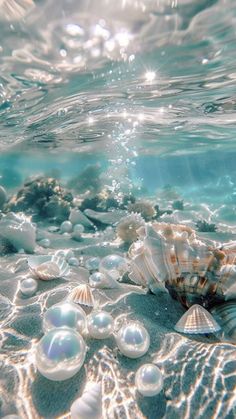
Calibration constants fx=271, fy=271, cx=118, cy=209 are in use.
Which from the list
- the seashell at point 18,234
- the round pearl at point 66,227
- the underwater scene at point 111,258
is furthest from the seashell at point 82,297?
the round pearl at point 66,227

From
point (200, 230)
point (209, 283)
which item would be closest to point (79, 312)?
point (209, 283)

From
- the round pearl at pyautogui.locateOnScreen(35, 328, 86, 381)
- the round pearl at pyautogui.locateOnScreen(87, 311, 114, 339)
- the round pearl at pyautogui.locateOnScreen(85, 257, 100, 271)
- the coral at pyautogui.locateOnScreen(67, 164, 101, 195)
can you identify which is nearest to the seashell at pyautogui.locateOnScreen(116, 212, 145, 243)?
the round pearl at pyautogui.locateOnScreen(85, 257, 100, 271)

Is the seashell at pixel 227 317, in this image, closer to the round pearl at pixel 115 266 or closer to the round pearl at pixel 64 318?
the round pearl at pixel 64 318

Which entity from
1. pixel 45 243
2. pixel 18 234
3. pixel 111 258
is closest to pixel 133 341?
pixel 111 258

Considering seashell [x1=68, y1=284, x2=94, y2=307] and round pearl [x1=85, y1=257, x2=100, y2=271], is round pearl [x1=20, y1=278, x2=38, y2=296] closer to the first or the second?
seashell [x1=68, y1=284, x2=94, y2=307]

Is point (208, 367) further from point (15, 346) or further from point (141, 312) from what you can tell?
point (15, 346)

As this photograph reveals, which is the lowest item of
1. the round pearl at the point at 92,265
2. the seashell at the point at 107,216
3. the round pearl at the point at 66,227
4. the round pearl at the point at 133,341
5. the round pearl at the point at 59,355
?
the seashell at the point at 107,216
